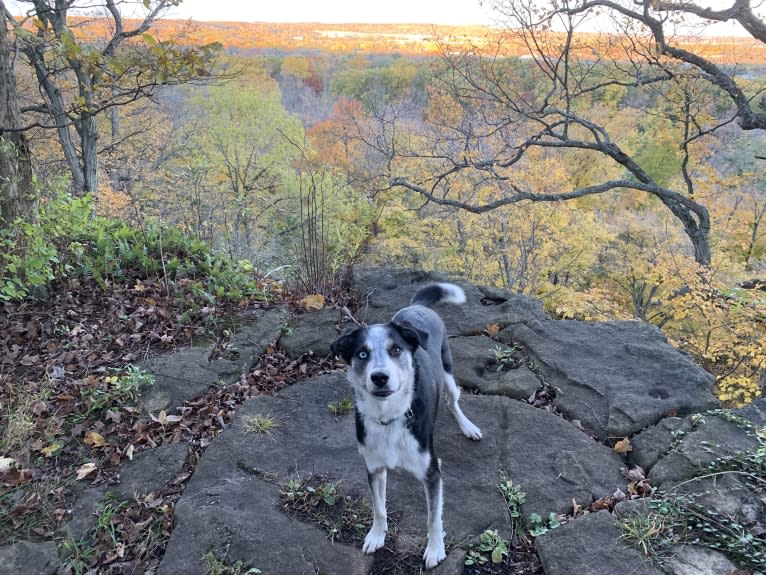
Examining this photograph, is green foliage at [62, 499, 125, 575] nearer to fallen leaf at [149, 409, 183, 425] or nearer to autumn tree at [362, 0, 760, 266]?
fallen leaf at [149, 409, 183, 425]

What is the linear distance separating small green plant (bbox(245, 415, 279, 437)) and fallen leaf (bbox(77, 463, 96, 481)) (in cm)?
124

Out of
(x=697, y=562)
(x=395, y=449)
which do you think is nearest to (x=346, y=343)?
(x=395, y=449)

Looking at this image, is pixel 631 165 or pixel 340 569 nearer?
pixel 340 569

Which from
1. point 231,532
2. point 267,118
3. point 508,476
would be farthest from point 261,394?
point 267,118

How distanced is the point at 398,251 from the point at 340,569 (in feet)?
61.0

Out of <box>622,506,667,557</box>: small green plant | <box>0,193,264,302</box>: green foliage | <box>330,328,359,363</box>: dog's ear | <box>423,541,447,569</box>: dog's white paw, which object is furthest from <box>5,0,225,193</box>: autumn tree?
<box>622,506,667,557</box>: small green plant

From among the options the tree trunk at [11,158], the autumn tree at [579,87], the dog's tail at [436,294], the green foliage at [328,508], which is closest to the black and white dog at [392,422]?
the green foliage at [328,508]

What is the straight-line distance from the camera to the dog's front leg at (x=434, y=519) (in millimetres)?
3275

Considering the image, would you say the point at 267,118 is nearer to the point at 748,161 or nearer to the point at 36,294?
the point at 748,161

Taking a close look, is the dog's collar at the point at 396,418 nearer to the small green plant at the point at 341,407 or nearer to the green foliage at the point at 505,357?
the small green plant at the point at 341,407

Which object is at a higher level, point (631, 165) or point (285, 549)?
point (631, 165)

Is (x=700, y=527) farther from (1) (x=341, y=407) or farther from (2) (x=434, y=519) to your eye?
(1) (x=341, y=407)

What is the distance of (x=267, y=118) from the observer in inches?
1359

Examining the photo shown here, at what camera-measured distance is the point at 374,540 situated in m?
3.42
